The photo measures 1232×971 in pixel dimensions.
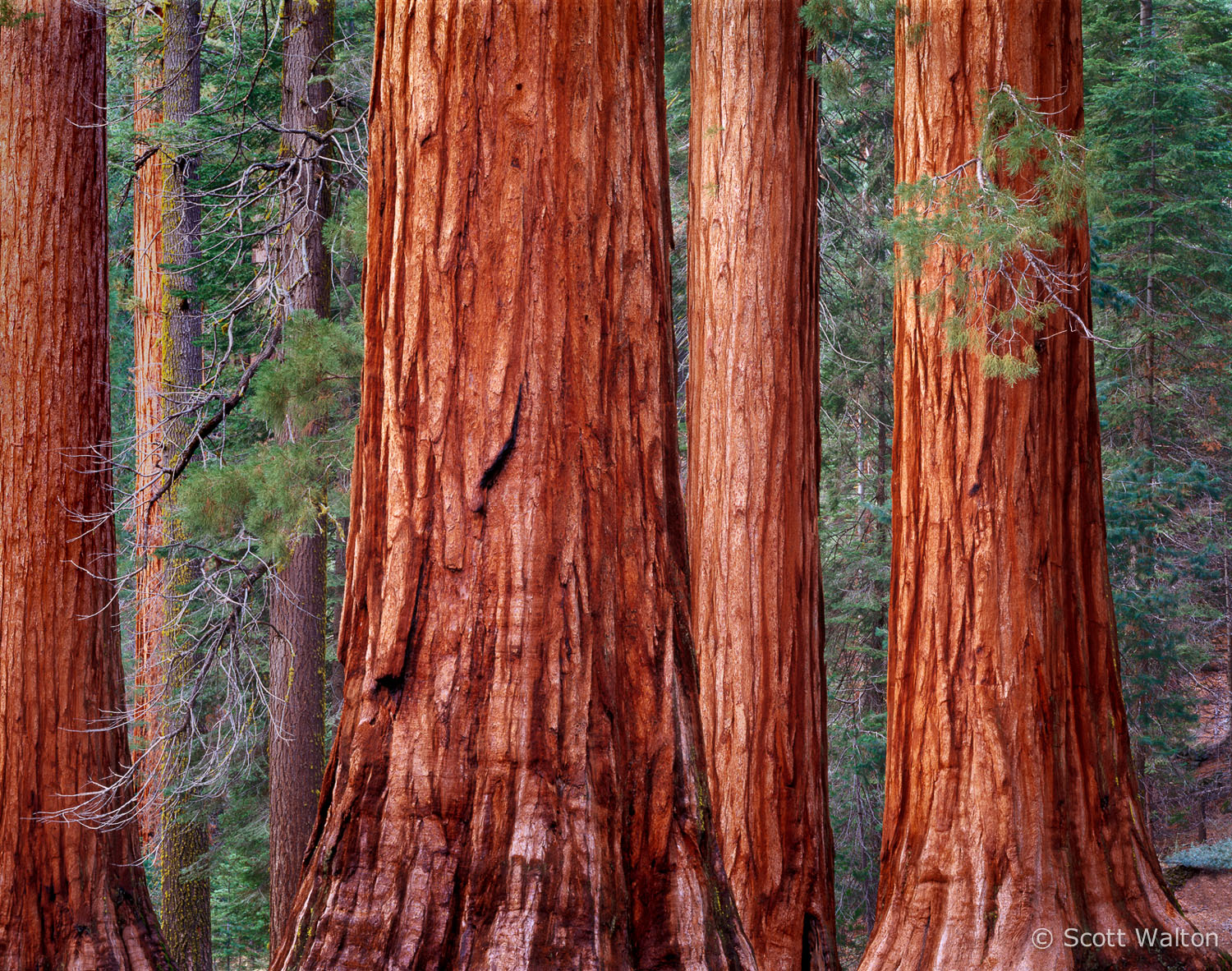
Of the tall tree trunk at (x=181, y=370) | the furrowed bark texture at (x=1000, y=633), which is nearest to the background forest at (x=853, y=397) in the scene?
the tall tree trunk at (x=181, y=370)

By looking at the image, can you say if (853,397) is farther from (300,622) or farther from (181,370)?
(181,370)

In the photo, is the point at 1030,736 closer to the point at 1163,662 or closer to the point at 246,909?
the point at 1163,662

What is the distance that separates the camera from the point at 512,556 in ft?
8.55

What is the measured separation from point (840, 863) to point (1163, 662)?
17.9 feet

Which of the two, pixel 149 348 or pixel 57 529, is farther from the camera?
pixel 149 348

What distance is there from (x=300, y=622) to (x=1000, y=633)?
25.1 ft

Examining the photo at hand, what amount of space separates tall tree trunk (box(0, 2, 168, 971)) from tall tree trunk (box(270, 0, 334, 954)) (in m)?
2.96

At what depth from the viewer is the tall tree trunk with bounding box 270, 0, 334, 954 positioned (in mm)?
9812

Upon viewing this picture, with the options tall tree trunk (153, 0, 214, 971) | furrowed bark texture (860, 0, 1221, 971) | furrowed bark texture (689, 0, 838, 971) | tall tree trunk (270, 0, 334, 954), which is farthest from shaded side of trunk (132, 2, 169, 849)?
furrowed bark texture (860, 0, 1221, 971)

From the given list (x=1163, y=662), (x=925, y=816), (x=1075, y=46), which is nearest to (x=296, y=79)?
(x=1075, y=46)

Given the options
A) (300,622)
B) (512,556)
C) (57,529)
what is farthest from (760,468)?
(300,622)

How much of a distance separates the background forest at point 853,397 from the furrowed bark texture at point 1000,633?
403 cm

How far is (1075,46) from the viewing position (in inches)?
195

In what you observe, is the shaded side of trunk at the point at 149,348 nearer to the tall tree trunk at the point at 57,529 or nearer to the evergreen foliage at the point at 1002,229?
the tall tree trunk at the point at 57,529
